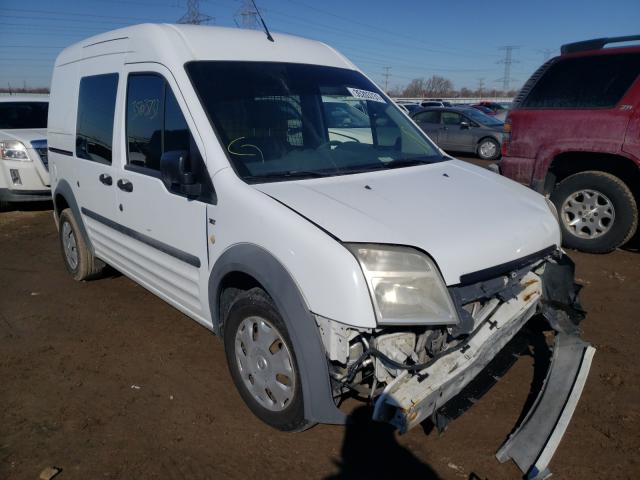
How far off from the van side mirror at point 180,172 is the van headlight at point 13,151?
5.97 metres

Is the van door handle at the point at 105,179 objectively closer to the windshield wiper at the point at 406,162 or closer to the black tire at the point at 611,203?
the windshield wiper at the point at 406,162

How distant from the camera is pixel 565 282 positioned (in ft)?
10.0

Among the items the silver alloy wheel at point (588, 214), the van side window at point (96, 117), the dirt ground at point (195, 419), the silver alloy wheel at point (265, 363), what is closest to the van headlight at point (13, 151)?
the van side window at point (96, 117)

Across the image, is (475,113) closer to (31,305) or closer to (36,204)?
(36,204)

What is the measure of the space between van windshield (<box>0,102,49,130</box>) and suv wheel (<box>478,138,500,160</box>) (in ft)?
34.8

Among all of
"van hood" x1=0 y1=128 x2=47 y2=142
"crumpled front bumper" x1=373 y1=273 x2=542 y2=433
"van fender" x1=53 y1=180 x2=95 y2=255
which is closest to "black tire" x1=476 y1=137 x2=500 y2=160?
"van hood" x1=0 y1=128 x2=47 y2=142

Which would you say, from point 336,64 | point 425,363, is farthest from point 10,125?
point 425,363

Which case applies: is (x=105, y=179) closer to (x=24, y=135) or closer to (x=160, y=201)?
(x=160, y=201)

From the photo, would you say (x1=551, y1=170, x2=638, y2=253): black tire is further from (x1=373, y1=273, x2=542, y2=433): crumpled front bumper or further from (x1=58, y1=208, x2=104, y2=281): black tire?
(x1=58, y1=208, x2=104, y2=281): black tire

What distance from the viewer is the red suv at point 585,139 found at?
518cm

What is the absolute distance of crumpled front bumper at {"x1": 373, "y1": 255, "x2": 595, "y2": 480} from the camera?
2.18 meters

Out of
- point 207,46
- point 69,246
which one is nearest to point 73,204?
point 69,246

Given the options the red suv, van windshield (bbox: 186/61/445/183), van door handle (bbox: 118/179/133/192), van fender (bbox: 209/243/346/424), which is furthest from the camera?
the red suv

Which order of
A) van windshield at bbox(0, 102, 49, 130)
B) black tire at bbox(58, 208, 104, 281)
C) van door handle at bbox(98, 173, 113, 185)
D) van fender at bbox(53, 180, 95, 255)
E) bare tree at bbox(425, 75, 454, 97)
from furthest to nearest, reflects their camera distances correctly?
bare tree at bbox(425, 75, 454, 97), van windshield at bbox(0, 102, 49, 130), black tire at bbox(58, 208, 104, 281), van fender at bbox(53, 180, 95, 255), van door handle at bbox(98, 173, 113, 185)
